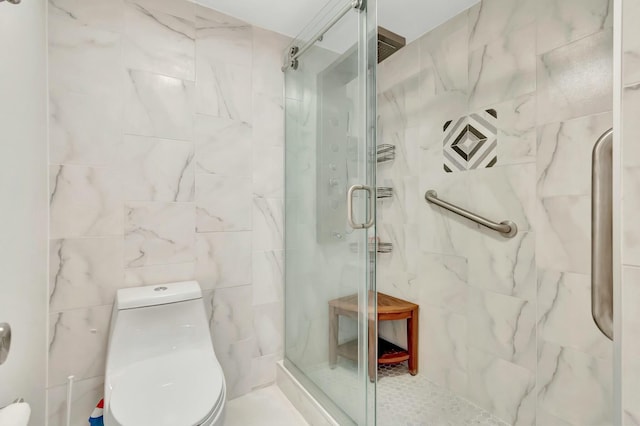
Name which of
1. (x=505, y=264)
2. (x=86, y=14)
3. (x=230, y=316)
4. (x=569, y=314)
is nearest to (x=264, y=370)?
(x=230, y=316)

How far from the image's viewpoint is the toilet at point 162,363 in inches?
40.2

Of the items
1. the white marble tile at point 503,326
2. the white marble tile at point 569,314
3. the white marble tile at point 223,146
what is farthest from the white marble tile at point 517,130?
the white marble tile at point 223,146

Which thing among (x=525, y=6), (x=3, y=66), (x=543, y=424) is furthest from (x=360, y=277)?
(x=525, y=6)

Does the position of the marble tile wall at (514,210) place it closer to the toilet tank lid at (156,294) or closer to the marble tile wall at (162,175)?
the marble tile wall at (162,175)

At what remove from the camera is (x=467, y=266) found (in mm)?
1660

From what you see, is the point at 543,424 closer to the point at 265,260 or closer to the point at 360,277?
the point at 360,277

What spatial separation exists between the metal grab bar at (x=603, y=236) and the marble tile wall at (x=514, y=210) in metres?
0.73

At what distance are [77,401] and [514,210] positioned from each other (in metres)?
2.20

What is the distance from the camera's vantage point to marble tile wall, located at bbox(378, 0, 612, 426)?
1.21m

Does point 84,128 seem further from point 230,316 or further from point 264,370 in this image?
point 264,370

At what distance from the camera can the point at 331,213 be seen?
1.46 meters

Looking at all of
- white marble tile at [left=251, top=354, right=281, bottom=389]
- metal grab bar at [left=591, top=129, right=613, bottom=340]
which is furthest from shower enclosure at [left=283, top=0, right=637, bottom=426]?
metal grab bar at [left=591, top=129, right=613, bottom=340]

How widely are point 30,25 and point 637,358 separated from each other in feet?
6.28

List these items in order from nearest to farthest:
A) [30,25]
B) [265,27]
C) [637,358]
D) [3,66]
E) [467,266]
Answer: [637,358], [3,66], [30,25], [467,266], [265,27]
